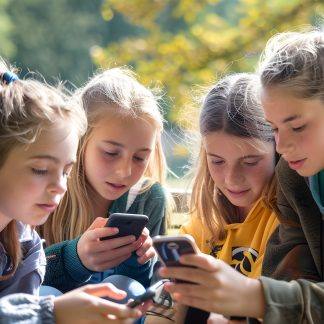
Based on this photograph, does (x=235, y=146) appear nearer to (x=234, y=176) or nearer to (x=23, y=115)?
(x=234, y=176)

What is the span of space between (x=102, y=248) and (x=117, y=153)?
0.42 meters

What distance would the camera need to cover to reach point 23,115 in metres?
1.75

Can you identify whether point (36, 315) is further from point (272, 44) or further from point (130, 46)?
point (130, 46)

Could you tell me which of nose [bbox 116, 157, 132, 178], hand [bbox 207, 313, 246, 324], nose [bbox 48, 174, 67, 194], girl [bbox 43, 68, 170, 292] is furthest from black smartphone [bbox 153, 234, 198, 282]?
nose [bbox 116, 157, 132, 178]

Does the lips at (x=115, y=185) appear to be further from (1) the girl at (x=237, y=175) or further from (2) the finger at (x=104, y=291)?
(2) the finger at (x=104, y=291)

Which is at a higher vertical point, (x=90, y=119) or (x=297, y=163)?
(x=90, y=119)

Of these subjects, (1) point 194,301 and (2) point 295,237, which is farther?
(2) point 295,237

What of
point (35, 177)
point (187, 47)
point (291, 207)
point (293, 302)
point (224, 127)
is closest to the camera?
point (293, 302)

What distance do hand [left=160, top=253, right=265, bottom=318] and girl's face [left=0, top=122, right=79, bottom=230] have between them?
423 millimetres

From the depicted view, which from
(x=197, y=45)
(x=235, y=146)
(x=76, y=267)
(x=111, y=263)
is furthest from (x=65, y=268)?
(x=197, y=45)

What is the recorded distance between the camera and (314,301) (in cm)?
156

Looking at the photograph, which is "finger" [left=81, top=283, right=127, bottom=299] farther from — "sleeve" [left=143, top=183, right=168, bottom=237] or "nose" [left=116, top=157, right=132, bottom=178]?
"sleeve" [left=143, top=183, right=168, bottom=237]

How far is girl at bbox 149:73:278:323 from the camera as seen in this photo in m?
2.14

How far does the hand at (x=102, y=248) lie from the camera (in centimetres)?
200
